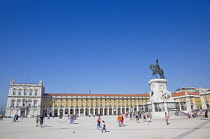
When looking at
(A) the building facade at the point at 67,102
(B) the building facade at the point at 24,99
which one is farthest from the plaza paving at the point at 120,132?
(B) the building facade at the point at 24,99

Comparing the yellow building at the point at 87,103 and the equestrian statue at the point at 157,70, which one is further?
the yellow building at the point at 87,103

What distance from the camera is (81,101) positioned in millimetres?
78188

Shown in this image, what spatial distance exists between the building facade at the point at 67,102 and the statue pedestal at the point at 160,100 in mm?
34119

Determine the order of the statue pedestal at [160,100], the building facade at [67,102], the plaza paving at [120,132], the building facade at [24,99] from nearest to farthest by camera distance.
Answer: the plaza paving at [120,132] → the statue pedestal at [160,100] → the building facade at [24,99] → the building facade at [67,102]

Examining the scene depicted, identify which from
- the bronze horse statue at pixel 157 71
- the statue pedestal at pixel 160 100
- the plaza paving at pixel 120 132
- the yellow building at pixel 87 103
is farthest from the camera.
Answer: the yellow building at pixel 87 103

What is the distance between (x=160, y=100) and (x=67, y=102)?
59.6 metres

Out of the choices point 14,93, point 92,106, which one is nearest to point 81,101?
point 92,106

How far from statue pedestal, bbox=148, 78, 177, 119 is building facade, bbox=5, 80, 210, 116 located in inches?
1343

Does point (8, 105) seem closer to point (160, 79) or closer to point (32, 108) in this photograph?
point (32, 108)

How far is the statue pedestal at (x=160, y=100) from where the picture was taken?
930 inches

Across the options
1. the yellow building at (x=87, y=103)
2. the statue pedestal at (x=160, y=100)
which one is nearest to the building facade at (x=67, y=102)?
the yellow building at (x=87, y=103)

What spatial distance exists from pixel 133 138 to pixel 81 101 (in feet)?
238

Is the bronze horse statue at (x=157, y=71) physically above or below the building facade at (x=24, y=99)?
above

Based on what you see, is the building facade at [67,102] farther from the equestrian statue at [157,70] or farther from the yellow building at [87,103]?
the equestrian statue at [157,70]
